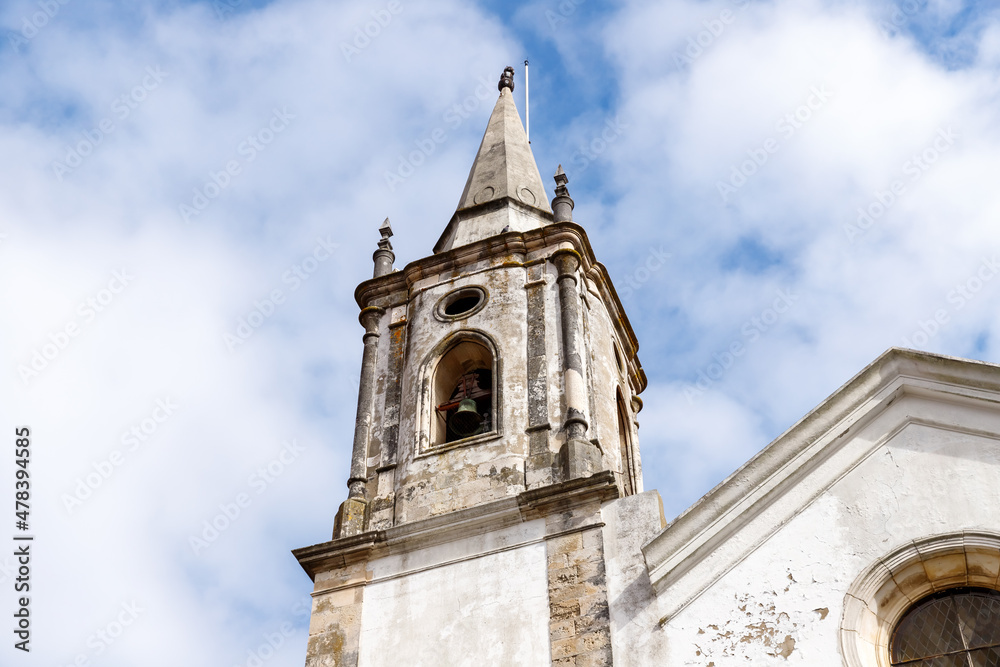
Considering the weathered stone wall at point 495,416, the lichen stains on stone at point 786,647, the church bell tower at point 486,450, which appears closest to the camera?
the lichen stains on stone at point 786,647

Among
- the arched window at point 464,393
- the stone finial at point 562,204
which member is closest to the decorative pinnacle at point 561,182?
the stone finial at point 562,204

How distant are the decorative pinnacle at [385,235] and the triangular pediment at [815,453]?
7395 millimetres

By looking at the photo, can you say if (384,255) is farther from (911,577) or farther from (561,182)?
(911,577)

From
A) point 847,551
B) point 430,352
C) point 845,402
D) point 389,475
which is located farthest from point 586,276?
point 847,551

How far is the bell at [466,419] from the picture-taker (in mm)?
14086

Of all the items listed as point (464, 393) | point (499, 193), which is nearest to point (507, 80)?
point (499, 193)

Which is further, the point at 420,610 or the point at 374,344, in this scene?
the point at 374,344

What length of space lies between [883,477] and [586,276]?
19.3 ft

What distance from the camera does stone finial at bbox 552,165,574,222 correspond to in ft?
53.1

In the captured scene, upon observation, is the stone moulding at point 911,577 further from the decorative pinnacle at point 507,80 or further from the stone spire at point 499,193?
the decorative pinnacle at point 507,80

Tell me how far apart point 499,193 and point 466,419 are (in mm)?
4480

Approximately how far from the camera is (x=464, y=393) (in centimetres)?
1461

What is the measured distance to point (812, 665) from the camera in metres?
9.70

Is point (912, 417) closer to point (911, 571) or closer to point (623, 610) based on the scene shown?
point (911, 571)
